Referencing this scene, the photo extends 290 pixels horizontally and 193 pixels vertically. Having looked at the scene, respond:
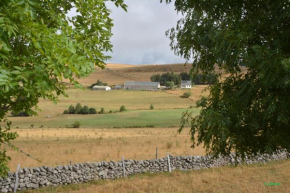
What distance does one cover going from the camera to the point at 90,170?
1952 cm

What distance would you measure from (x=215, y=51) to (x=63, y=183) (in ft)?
48.0

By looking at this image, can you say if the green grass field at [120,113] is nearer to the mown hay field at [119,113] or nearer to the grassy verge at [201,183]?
the mown hay field at [119,113]

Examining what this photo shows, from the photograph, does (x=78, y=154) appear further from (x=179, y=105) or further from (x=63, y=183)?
(x=179, y=105)

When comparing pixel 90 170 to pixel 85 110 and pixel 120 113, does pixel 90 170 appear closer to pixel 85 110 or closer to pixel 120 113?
pixel 120 113

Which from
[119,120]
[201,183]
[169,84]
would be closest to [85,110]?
[119,120]

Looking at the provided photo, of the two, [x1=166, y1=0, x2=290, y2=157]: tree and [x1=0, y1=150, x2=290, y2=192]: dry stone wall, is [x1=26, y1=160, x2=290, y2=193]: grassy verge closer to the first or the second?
[x1=0, y1=150, x2=290, y2=192]: dry stone wall

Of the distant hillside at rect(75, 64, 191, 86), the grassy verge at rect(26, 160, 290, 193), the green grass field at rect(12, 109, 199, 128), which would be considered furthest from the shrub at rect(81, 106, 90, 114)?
the grassy verge at rect(26, 160, 290, 193)

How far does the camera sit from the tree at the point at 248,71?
7.83 meters

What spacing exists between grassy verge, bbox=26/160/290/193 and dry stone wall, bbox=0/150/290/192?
0.77 m

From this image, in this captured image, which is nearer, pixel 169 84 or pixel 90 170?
pixel 90 170

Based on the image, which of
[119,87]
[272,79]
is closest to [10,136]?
[272,79]

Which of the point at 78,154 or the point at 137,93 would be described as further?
the point at 137,93

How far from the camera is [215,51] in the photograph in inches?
336

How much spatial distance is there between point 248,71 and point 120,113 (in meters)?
73.5
